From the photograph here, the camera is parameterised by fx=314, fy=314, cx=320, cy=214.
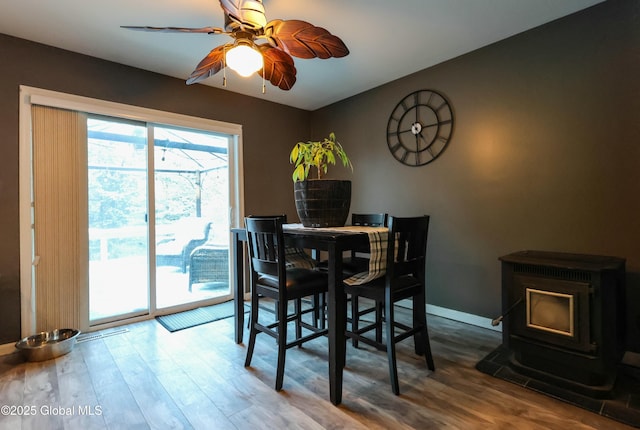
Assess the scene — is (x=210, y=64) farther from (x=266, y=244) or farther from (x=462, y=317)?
(x=462, y=317)

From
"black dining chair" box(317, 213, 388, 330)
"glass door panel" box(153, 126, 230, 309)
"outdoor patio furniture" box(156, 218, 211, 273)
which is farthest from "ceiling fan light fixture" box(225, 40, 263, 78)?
"outdoor patio furniture" box(156, 218, 211, 273)

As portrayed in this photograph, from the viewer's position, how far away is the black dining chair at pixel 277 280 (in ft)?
6.12

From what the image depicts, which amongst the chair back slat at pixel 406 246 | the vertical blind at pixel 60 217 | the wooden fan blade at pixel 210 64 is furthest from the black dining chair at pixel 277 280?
the vertical blind at pixel 60 217

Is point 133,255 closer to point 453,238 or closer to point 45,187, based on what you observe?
point 45,187

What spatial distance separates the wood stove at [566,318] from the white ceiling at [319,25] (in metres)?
1.75

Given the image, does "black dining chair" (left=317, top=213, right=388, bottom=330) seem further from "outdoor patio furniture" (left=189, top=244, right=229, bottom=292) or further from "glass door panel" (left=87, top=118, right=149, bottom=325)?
"glass door panel" (left=87, top=118, right=149, bottom=325)

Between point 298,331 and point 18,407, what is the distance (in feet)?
5.41

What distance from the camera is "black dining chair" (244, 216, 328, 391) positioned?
6.12 feet

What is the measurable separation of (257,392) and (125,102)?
9.10 feet

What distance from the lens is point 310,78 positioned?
330 centimetres

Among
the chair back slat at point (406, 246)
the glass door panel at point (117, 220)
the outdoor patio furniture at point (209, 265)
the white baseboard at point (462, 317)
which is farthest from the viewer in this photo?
the outdoor patio furniture at point (209, 265)

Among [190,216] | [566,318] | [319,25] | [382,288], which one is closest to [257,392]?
[382,288]

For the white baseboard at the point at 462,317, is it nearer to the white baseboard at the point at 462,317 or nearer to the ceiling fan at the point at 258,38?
the white baseboard at the point at 462,317

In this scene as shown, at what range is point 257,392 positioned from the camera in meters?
1.85
